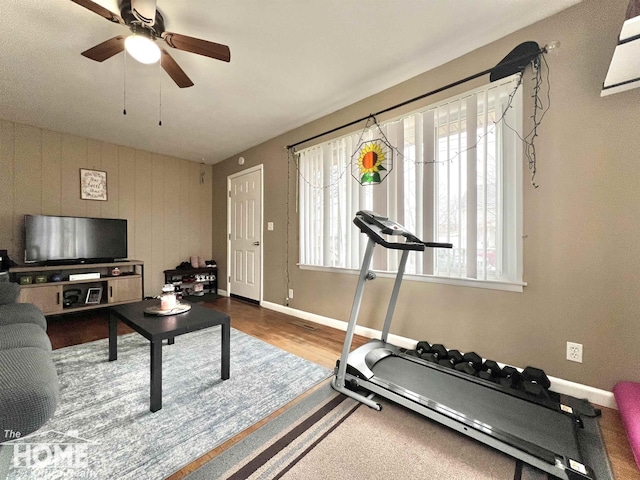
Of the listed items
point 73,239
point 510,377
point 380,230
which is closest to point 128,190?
point 73,239

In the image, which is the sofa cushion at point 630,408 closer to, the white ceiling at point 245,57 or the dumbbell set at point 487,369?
the dumbbell set at point 487,369

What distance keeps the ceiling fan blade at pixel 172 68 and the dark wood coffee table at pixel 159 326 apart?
182cm

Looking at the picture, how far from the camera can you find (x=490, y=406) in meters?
1.45

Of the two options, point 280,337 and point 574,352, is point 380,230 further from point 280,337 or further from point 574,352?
point 280,337

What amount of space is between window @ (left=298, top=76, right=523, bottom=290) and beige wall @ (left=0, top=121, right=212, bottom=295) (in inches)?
132

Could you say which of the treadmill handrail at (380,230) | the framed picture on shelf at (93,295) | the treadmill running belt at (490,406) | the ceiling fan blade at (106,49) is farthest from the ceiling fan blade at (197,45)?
the framed picture on shelf at (93,295)

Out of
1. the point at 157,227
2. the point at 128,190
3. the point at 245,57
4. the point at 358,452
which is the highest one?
the point at 245,57

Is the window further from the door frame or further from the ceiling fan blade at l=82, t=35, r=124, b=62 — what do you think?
the ceiling fan blade at l=82, t=35, r=124, b=62

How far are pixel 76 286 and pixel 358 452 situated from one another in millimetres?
4190

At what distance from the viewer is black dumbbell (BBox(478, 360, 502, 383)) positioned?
178 centimetres

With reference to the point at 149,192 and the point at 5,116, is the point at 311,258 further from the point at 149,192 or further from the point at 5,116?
the point at 5,116

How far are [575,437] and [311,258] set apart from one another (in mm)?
2566

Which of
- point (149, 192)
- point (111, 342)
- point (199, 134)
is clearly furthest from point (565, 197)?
point (149, 192)

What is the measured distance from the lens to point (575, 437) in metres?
1.22
